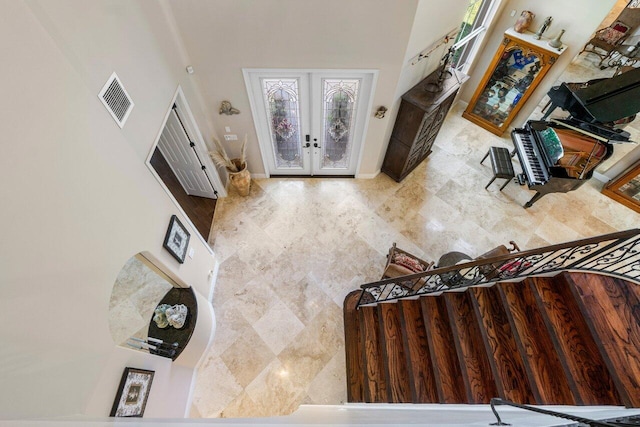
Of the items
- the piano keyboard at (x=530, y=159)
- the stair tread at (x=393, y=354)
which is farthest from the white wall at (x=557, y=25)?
the stair tread at (x=393, y=354)

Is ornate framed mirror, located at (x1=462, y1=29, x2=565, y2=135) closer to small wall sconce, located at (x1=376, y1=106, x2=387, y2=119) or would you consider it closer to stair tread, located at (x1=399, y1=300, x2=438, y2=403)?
small wall sconce, located at (x1=376, y1=106, x2=387, y2=119)

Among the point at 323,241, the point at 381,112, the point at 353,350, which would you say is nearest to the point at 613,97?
the point at 381,112

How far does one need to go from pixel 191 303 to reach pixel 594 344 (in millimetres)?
3899

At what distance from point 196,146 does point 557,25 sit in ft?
19.6

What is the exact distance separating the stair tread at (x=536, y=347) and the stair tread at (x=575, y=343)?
0.08 m

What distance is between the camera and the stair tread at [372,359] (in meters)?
3.29

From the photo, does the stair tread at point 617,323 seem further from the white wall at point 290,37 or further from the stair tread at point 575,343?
the white wall at point 290,37

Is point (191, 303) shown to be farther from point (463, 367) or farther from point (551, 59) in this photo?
point (551, 59)

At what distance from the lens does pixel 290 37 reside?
11.1 feet

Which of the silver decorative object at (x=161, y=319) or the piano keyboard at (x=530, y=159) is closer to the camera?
the silver decorative object at (x=161, y=319)

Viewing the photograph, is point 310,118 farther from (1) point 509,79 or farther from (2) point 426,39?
(1) point 509,79

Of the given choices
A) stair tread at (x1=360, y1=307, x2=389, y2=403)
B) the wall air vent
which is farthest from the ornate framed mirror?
the wall air vent

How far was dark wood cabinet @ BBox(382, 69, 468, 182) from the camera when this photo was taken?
167 inches

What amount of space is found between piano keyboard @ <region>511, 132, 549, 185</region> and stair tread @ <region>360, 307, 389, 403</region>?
3.34 meters
